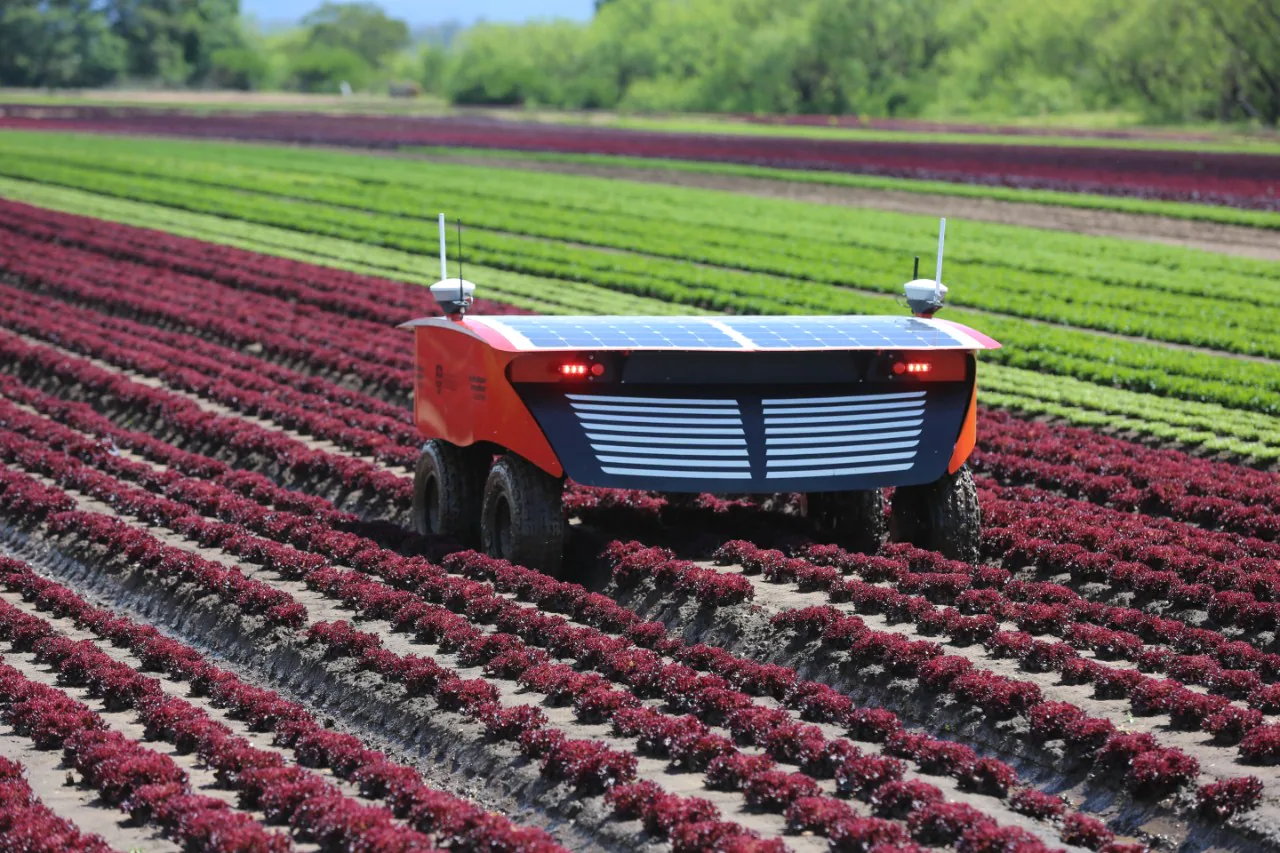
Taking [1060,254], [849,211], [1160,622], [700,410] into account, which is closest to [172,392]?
[700,410]

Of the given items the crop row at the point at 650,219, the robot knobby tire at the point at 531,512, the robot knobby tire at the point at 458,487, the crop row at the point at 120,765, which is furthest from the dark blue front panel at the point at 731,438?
the crop row at the point at 650,219

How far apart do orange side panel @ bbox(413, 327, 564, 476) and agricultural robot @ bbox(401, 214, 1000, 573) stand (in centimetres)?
2

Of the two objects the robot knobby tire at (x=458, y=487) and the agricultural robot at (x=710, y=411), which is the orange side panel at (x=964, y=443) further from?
the robot knobby tire at (x=458, y=487)

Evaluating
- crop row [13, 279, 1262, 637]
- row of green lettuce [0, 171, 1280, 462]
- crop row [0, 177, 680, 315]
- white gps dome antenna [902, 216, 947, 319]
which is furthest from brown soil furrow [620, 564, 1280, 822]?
crop row [0, 177, 680, 315]

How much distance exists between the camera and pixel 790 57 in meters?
114

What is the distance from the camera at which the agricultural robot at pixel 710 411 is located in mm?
11742

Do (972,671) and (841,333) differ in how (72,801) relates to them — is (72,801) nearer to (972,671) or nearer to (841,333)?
(972,671)

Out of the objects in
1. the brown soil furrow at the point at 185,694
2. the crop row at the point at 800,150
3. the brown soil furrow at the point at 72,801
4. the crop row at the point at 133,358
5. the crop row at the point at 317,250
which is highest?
the brown soil furrow at the point at 72,801

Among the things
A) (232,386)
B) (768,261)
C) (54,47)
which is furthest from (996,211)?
(54,47)

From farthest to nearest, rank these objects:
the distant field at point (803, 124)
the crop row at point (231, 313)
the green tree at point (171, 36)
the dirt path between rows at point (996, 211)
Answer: the green tree at point (171, 36) → the distant field at point (803, 124) → the dirt path between rows at point (996, 211) → the crop row at point (231, 313)

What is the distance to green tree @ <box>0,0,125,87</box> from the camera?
131375 millimetres

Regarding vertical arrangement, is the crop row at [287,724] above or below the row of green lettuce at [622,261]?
above

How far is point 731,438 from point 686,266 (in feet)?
73.2

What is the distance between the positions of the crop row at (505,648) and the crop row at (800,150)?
3552 cm
